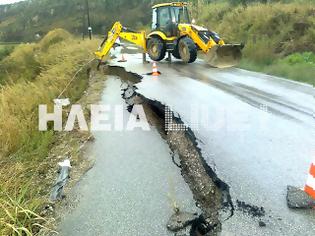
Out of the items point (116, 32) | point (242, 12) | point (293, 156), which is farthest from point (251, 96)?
point (242, 12)

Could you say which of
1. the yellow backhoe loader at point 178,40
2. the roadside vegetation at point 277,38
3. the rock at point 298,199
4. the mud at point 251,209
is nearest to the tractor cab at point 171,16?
the yellow backhoe loader at point 178,40

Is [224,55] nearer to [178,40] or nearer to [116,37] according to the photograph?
[178,40]

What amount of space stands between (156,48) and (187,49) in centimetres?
190

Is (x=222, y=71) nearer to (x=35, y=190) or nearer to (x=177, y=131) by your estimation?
(x=177, y=131)

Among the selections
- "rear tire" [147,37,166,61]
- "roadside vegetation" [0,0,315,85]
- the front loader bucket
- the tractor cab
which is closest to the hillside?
"roadside vegetation" [0,0,315,85]

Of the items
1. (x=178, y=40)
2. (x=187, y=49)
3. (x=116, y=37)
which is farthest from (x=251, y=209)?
(x=116, y=37)

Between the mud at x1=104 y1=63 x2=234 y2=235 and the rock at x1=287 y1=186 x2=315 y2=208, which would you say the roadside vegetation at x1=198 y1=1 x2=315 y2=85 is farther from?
the rock at x1=287 y1=186 x2=315 y2=208

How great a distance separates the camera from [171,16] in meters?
14.6

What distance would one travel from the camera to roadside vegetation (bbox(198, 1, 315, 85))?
1206cm

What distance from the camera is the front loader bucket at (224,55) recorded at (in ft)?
42.4

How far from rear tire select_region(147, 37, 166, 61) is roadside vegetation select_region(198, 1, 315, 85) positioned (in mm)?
3125

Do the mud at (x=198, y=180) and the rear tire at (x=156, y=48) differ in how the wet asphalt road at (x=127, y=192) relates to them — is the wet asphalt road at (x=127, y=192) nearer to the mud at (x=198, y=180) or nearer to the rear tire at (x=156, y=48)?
the mud at (x=198, y=180)

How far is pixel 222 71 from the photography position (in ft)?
40.7

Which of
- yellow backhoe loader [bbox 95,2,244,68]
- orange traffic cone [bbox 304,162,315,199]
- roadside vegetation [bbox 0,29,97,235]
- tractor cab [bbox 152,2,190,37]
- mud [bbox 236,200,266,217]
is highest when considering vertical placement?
tractor cab [bbox 152,2,190,37]
